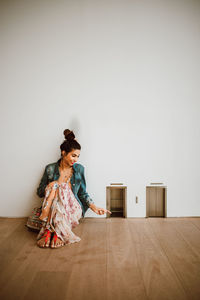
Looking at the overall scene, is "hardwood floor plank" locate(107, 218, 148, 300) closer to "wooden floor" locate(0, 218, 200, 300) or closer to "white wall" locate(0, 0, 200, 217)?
"wooden floor" locate(0, 218, 200, 300)

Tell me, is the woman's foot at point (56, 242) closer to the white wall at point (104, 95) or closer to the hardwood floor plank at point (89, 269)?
the hardwood floor plank at point (89, 269)

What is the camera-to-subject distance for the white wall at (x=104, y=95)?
2176 millimetres

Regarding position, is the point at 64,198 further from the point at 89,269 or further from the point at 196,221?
the point at 196,221

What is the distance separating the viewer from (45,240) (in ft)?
5.69

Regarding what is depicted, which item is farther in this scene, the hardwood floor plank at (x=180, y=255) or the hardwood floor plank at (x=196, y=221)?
the hardwood floor plank at (x=196, y=221)

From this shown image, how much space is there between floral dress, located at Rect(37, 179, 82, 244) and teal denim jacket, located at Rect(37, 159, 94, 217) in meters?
0.11

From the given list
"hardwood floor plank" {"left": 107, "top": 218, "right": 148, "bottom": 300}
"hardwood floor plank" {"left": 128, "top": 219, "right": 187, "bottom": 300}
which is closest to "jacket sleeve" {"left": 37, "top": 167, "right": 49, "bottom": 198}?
"hardwood floor plank" {"left": 107, "top": 218, "right": 148, "bottom": 300}

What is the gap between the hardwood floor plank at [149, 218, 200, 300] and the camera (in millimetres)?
1308

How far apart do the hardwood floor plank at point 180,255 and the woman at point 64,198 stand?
1.82ft

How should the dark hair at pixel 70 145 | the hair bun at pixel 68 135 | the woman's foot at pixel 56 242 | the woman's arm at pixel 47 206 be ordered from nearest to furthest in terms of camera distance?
1. the woman's foot at pixel 56 242
2. the woman's arm at pixel 47 206
3. the dark hair at pixel 70 145
4. the hair bun at pixel 68 135

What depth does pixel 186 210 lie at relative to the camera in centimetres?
231

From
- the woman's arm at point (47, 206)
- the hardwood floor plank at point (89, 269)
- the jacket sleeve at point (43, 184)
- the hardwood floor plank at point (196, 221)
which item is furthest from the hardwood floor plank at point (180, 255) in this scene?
the jacket sleeve at point (43, 184)

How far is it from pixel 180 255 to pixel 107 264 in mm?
541

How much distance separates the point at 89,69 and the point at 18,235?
1663 mm
